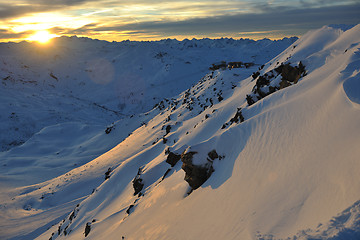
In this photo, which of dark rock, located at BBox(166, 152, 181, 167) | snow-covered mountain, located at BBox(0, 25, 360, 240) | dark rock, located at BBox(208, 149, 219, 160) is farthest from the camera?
dark rock, located at BBox(166, 152, 181, 167)

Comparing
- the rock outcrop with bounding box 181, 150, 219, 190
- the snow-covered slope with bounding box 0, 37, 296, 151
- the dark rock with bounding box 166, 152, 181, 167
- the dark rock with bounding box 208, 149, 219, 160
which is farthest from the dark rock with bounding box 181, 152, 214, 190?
the snow-covered slope with bounding box 0, 37, 296, 151

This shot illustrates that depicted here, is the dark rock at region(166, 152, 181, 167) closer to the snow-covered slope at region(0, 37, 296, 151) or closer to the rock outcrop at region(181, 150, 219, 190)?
the rock outcrop at region(181, 150, 219, 190)

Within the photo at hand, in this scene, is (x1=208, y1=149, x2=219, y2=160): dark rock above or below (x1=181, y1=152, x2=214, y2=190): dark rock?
above

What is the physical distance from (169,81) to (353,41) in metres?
87.2

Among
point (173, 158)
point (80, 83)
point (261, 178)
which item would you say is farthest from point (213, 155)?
point (80, 83)

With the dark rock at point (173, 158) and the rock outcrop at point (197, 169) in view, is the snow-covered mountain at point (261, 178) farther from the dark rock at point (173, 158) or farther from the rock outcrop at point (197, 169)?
the dark rock at point (173, 158)

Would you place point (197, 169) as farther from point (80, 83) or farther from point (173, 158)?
point (80, 83)

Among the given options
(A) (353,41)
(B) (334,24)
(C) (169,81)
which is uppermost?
(B) (334,24)

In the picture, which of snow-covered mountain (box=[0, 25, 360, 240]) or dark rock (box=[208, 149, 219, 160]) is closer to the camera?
snow-covered mountain (box=[0, 25, 360, 240])

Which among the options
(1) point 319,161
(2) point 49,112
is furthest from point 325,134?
(2) point 49,112

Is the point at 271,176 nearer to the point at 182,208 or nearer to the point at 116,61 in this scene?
the point at 182,208

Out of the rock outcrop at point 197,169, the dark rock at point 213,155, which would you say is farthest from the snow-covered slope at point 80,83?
the dark rock at point 213,155

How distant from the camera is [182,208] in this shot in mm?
7934

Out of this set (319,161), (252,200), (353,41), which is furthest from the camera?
(353,41)
